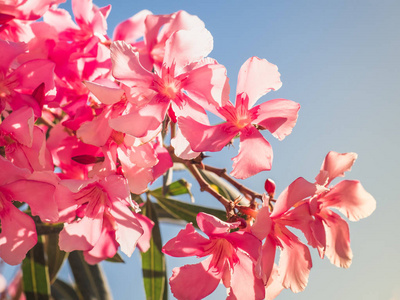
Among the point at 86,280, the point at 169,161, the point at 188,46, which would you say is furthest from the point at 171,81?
the point at 86,280

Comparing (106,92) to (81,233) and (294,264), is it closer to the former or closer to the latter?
(81,233)

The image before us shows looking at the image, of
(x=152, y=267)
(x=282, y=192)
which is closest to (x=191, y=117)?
(x=282, y=192)

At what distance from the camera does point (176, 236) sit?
758 millimetres

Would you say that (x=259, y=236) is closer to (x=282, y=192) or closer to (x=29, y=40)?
(x=282, y=192)

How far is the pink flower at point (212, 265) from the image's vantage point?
748 mm

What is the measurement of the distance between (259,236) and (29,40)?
1.92 feet

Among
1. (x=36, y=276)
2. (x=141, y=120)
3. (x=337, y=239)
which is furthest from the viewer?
(x=36, y=276)

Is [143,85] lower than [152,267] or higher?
higher

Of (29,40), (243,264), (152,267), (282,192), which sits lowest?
(152,267)

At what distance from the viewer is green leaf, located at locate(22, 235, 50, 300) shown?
1.30 m

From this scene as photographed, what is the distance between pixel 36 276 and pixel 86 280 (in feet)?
1.29

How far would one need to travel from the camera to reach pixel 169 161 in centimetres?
87

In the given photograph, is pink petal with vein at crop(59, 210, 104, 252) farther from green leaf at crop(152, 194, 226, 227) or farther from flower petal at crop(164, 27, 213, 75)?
green leaf at crop(152, 194, 226, 227)

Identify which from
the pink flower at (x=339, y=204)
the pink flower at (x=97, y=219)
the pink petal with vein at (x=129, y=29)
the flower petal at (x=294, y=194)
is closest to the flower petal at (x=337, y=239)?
the pink flower at (x=339, y=204)
